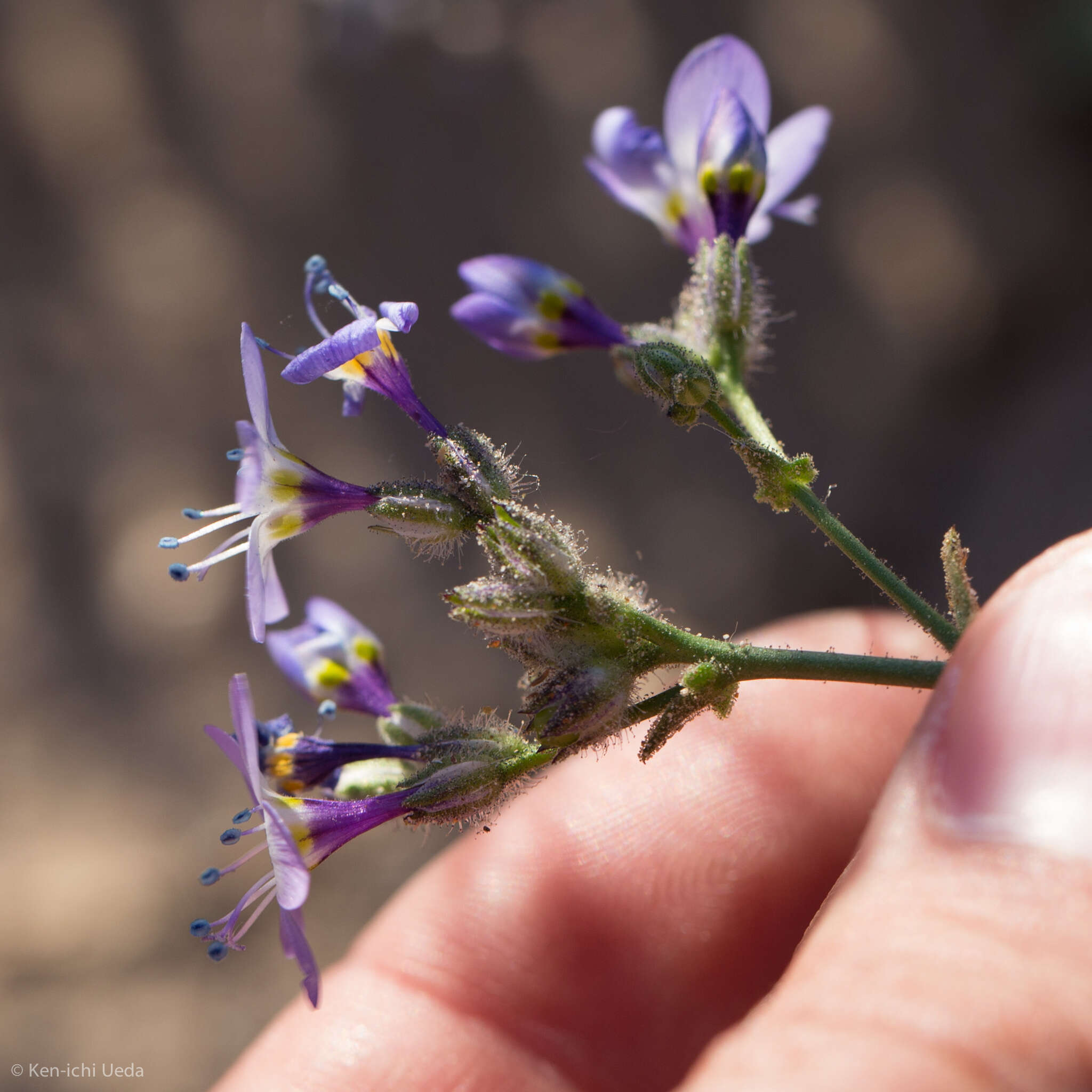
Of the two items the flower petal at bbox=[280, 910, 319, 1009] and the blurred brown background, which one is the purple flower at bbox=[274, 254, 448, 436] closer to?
the flower petal at bbox=[280, 910, 319, 1009]

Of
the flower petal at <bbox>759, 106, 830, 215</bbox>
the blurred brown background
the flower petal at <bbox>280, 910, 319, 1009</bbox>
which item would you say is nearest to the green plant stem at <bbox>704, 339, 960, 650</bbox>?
the flower petal at <bbox>759, 106, 830, 215</bbox>

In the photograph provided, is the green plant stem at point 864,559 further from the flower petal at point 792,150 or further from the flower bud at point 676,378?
the flower petal at point 792,150

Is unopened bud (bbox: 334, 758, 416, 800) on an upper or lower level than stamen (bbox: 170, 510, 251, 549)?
lower

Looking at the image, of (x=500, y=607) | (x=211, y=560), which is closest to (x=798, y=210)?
(x=500, y=607)

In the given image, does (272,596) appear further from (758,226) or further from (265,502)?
(758,226)

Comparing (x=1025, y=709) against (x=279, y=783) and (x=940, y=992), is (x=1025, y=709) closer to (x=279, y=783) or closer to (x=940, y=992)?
(x=940, y=992)

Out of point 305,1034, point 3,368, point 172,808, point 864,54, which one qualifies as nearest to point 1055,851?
point 305,1034
